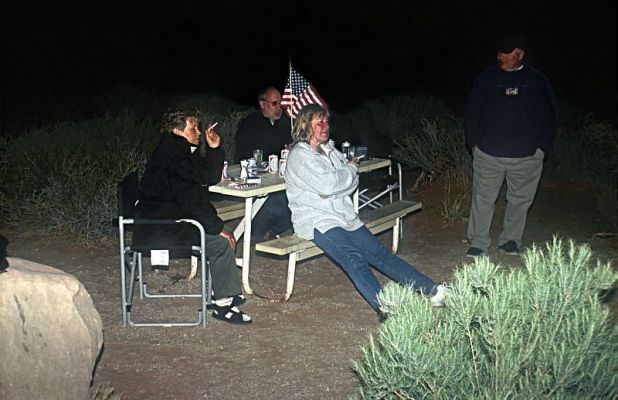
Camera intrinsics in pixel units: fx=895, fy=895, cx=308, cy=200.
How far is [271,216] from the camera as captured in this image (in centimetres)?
793

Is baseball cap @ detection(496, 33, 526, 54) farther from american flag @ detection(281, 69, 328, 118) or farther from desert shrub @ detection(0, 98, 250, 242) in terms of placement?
desert shrub @ detection(0, 98, 250, 242)

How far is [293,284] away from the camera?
6.78 m

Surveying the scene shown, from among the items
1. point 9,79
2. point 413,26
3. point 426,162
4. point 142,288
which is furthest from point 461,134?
point 413,26

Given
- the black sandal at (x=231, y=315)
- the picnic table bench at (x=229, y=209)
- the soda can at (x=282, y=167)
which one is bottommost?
the black sandal at (x=231, y=315)

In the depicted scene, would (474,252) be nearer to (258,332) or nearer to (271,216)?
(271,216)

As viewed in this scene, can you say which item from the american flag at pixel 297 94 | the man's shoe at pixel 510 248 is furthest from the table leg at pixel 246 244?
the man's shoe at pixel 510 248

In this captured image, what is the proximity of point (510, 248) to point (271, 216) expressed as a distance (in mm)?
2142

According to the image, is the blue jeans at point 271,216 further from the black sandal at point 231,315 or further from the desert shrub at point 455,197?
the desert shrub at point 455,197

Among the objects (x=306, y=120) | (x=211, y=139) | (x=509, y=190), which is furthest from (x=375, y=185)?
(x=211, y=139)

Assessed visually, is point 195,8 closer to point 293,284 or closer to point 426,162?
point 426,162

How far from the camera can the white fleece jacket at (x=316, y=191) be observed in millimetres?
6305

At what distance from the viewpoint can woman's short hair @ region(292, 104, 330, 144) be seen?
20.8 ft

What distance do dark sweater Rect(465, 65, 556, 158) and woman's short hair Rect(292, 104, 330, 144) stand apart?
1837 millimetres

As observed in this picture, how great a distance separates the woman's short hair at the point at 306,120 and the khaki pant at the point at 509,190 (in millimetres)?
1981
